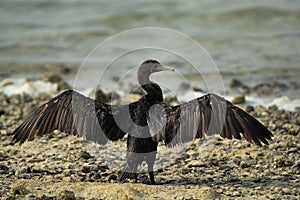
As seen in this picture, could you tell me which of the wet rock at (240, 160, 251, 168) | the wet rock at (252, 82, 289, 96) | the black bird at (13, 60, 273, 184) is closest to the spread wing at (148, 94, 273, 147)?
the black bird at (13, 60, 273, 184)

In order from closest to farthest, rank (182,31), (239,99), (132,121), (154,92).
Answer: (132,121) → (154,92) → (239,99) → (182,31)

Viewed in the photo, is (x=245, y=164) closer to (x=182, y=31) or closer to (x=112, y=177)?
(x=112, y=177)

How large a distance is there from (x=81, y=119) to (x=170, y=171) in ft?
4.19

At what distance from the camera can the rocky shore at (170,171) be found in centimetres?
652

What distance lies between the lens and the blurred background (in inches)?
516

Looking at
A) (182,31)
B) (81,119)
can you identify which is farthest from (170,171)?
(182,31)

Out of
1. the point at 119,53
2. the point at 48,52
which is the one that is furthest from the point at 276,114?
the point at 48,52

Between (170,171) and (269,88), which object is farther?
(269,88)

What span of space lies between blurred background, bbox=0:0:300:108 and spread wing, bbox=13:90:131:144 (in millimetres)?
4566

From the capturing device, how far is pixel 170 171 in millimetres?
7418

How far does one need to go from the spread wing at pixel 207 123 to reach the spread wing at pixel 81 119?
1.22ft

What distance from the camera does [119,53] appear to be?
15023 millimetres

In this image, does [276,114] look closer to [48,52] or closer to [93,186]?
[93,186]

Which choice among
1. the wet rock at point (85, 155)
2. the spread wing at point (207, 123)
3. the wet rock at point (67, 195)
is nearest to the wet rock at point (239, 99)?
the wet rock at point (85, 155)
